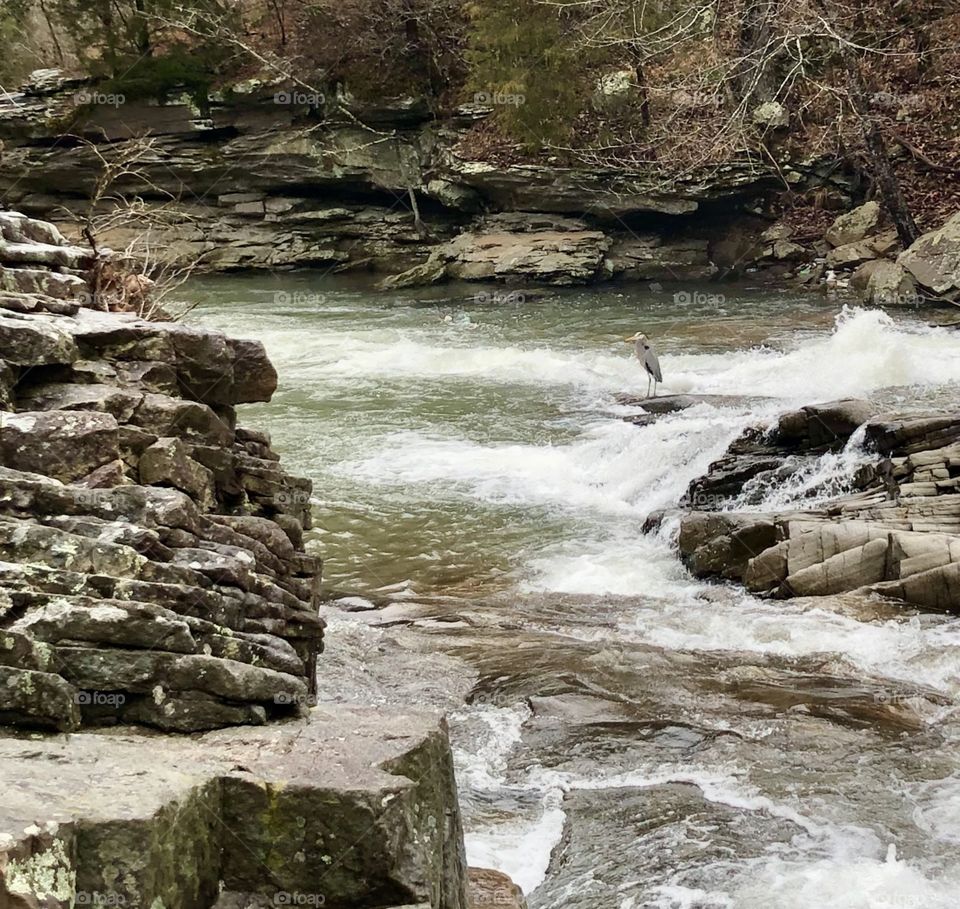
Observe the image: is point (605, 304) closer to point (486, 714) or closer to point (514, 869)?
point (486, 714)

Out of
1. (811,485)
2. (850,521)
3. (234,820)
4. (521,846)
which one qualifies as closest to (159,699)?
(234,820)

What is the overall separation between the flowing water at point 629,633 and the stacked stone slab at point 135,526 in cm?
168

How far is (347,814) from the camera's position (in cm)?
340

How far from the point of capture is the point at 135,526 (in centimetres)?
467

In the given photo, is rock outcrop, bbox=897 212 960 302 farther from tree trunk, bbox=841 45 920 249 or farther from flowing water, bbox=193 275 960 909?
flowing water, bbox=193 275 960 909

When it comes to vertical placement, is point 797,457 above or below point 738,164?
below

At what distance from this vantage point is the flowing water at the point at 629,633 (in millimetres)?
5434

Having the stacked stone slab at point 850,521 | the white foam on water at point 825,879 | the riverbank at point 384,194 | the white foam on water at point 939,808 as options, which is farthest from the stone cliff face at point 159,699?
the riverbank at point 384,194

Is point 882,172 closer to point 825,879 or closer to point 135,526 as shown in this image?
point 825,879

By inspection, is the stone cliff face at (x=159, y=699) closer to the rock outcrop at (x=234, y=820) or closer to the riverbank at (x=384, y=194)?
the rock outcrop at (x=234, y=820)

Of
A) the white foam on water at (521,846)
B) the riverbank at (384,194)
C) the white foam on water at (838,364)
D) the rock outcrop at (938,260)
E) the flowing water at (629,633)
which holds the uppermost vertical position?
the riverbank at (384,194)

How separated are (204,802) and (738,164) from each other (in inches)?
938

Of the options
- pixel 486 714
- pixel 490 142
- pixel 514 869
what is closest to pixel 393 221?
pixel 490 142

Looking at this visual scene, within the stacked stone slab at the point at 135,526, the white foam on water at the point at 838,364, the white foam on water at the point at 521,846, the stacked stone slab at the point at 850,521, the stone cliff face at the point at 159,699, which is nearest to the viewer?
the stone cliff face at the point at 159,699
